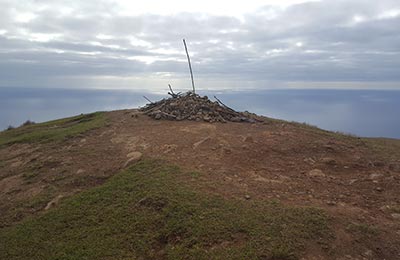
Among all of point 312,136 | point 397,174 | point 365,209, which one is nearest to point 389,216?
point 365,209

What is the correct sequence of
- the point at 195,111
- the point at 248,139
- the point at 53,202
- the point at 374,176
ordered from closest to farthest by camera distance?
1. the point at 53,202
2. the point at 374,176
3. the point at 248,139
4. the point at 195,111

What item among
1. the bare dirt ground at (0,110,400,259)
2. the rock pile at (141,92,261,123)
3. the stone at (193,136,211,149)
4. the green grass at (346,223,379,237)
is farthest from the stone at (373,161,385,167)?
the rock pile at (141,92,261,123)

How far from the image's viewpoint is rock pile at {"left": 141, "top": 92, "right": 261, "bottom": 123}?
34.2ft

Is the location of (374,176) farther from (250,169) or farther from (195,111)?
(195,111)

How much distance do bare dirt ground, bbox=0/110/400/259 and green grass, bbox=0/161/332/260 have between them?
1.13 ft

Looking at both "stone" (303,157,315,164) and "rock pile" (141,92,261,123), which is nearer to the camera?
"stone" (303,157,315,164)

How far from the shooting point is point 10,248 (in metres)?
4.89

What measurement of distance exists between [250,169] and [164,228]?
2.34m

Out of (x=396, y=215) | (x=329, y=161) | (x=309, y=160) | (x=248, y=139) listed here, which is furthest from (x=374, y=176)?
(x=248, y=139)

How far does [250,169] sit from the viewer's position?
21.4 feet

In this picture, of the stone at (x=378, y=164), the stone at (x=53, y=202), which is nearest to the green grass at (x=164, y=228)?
the stone at (x=53, y=202)

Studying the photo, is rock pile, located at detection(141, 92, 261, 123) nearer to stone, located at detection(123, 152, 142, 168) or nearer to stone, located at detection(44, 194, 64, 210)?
stone, located at detection(123, 152, 142, 168)

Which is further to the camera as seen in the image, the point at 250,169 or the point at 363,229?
the point at 250,169

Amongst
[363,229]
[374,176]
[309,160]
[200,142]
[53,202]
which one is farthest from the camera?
[200,142]
